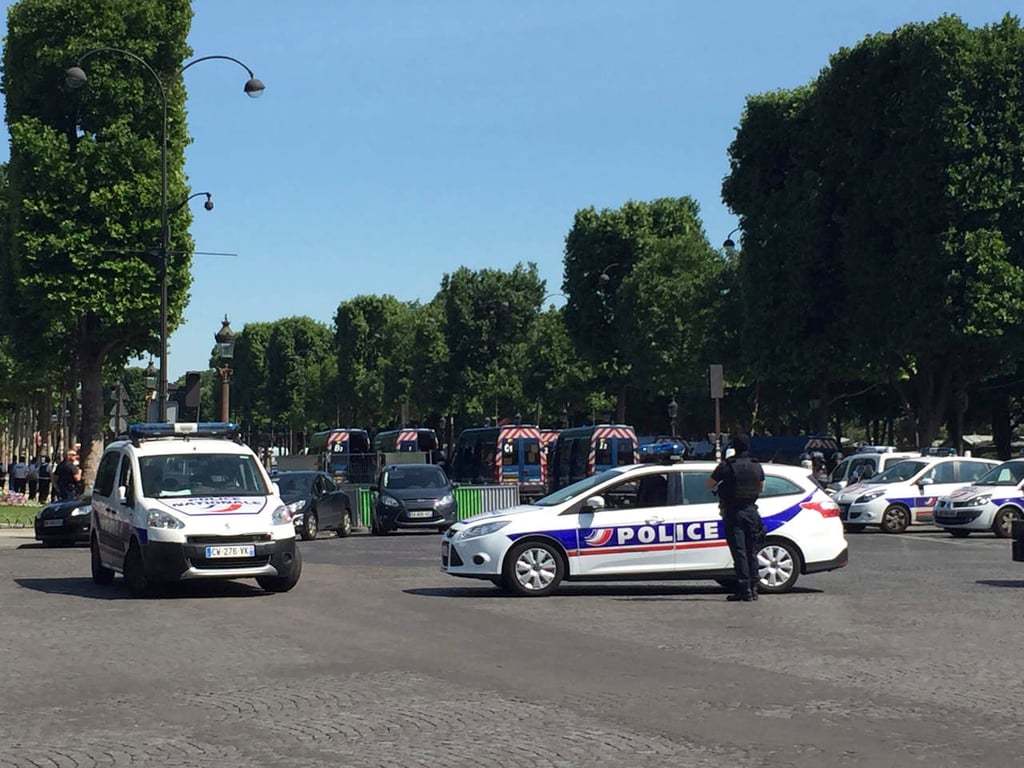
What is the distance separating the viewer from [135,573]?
17797mm

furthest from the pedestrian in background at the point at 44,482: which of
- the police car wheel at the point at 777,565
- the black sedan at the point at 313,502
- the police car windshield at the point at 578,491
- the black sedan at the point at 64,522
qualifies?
the police car wheel at the point at 777,565

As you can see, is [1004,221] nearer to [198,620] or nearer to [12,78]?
[12,78]

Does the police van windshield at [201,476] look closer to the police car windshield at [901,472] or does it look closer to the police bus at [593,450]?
the police car windshield at [901,472]

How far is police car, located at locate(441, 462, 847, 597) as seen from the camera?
57.9 ft

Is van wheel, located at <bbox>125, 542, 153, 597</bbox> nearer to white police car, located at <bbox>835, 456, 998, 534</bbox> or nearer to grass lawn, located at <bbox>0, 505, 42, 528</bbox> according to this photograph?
grass lawn, located at <bbox>0, 505, 42, 528</bbox>

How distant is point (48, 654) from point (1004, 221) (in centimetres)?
3846

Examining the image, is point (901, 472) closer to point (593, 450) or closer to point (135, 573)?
point (593, 450)

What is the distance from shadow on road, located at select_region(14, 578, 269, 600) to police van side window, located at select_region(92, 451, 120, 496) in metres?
1.19

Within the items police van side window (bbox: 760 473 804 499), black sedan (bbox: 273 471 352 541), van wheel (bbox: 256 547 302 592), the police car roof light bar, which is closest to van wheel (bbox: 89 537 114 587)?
the police car roof light bar

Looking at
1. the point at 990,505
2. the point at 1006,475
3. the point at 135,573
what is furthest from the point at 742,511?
the point at 1006,475

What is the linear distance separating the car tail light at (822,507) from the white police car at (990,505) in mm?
13269

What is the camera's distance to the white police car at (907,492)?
3347 cm

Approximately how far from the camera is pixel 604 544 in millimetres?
17719

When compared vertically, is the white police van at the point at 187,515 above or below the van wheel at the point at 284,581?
above
